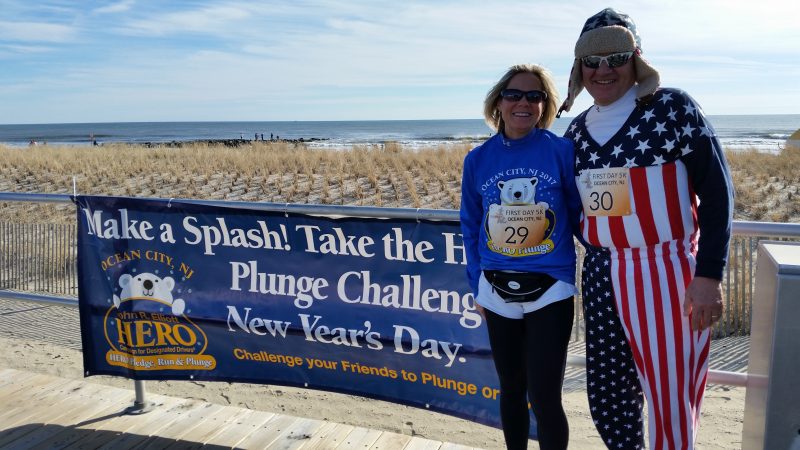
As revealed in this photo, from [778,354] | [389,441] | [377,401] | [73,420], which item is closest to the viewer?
[778,354]

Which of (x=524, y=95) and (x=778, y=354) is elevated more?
(x=524, y=95)

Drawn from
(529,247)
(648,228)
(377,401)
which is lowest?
(377,401)

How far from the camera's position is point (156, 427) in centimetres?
372

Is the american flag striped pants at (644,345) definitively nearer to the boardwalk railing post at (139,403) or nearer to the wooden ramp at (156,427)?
the wooden ramp at (156,427)

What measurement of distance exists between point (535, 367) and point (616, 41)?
1200 mm

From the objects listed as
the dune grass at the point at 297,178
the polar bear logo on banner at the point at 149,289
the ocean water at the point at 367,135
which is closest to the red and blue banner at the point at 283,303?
the polar bear logo on banner at the point at 149,289

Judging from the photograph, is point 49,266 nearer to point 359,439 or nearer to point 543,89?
point 359,439

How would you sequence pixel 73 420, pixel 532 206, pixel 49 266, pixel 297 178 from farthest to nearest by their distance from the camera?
pixel 297 178
pixel 49 266
pixel 73 420
pixel 532 206

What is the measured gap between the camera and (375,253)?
344cm

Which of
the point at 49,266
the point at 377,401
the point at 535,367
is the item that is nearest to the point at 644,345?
the point at 535,367

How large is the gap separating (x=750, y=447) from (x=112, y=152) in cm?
2890

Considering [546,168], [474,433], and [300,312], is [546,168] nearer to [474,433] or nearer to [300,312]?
[300,312]

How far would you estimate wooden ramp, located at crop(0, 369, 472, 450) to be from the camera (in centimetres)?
352

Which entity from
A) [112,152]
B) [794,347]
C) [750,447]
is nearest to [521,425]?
[750,447]
